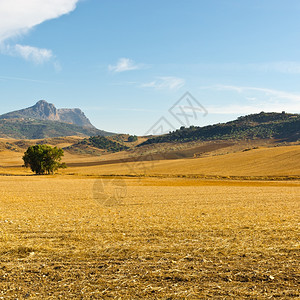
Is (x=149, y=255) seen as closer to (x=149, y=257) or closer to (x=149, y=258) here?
(x=149, y=257)

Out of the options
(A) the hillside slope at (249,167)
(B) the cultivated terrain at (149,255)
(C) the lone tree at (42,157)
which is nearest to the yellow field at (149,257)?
(B) the cultivated terrain at (149,255)

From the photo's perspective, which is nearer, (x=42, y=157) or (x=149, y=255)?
(x=149, y=255)

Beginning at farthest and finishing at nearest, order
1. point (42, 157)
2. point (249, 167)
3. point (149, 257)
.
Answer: point (249, 167), point (42, 157), point (149, 257)

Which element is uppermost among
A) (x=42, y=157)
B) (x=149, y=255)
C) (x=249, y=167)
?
(x=42, y=157)

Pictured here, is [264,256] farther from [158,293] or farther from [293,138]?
[293,138]

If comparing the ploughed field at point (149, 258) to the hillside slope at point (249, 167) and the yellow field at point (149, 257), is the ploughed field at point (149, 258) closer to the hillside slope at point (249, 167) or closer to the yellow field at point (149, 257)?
the yellow field at point (149, 257)

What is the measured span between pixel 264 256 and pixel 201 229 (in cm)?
492

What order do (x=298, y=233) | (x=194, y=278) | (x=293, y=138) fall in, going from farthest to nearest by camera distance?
1. (x=293, y=138)
2. (x=298, y=233)
3. (x=194, y=278)

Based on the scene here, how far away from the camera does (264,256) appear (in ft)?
36.3

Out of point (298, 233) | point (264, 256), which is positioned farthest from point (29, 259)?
point (298, 233)

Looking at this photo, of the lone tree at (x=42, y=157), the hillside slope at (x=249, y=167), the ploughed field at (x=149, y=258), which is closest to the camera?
the ploughed field at (x=149, y=258)

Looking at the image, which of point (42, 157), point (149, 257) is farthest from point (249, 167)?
point (149, 257)

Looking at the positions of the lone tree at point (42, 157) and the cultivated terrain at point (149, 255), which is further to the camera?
the lone tree at point (42, 157)

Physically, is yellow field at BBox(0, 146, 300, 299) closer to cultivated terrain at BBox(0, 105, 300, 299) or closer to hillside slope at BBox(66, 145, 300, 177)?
cultivated terrain at BBox(0, 105, 300, 299)
